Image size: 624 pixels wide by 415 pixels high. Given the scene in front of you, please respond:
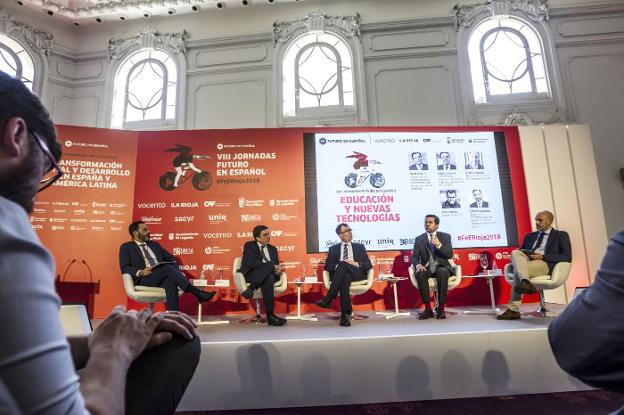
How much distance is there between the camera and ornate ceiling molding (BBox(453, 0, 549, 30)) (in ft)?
23.1

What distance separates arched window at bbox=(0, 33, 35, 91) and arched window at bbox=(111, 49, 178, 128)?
1467 mm

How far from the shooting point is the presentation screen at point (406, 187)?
552 cm

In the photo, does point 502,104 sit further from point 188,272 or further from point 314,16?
point 188,272

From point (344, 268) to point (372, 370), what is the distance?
1887 mm

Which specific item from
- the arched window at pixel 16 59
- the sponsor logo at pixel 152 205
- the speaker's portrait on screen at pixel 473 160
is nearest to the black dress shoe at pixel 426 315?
the speaker's portrait on screen at pixel 473 160

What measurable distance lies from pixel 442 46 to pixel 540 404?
6.24 m

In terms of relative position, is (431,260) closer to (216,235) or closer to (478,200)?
(478,200)

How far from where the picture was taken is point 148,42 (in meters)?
7.52

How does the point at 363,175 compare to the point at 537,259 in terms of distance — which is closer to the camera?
the point at 537,259

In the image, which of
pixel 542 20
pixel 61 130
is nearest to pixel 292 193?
pixel 61 130

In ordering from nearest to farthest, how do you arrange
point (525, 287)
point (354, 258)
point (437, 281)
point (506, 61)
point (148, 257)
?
point (525, 287)
point (437, 281)
point (148, 257)
point (354, 258)
point (506, 61)

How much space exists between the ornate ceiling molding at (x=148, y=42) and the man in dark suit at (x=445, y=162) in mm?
5096

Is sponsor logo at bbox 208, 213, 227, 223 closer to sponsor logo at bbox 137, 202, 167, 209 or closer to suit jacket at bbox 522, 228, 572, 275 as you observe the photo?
sponsor logo at bbox 137, 202, 167, 209

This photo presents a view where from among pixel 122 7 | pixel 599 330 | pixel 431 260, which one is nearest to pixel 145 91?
pixel 122 7
